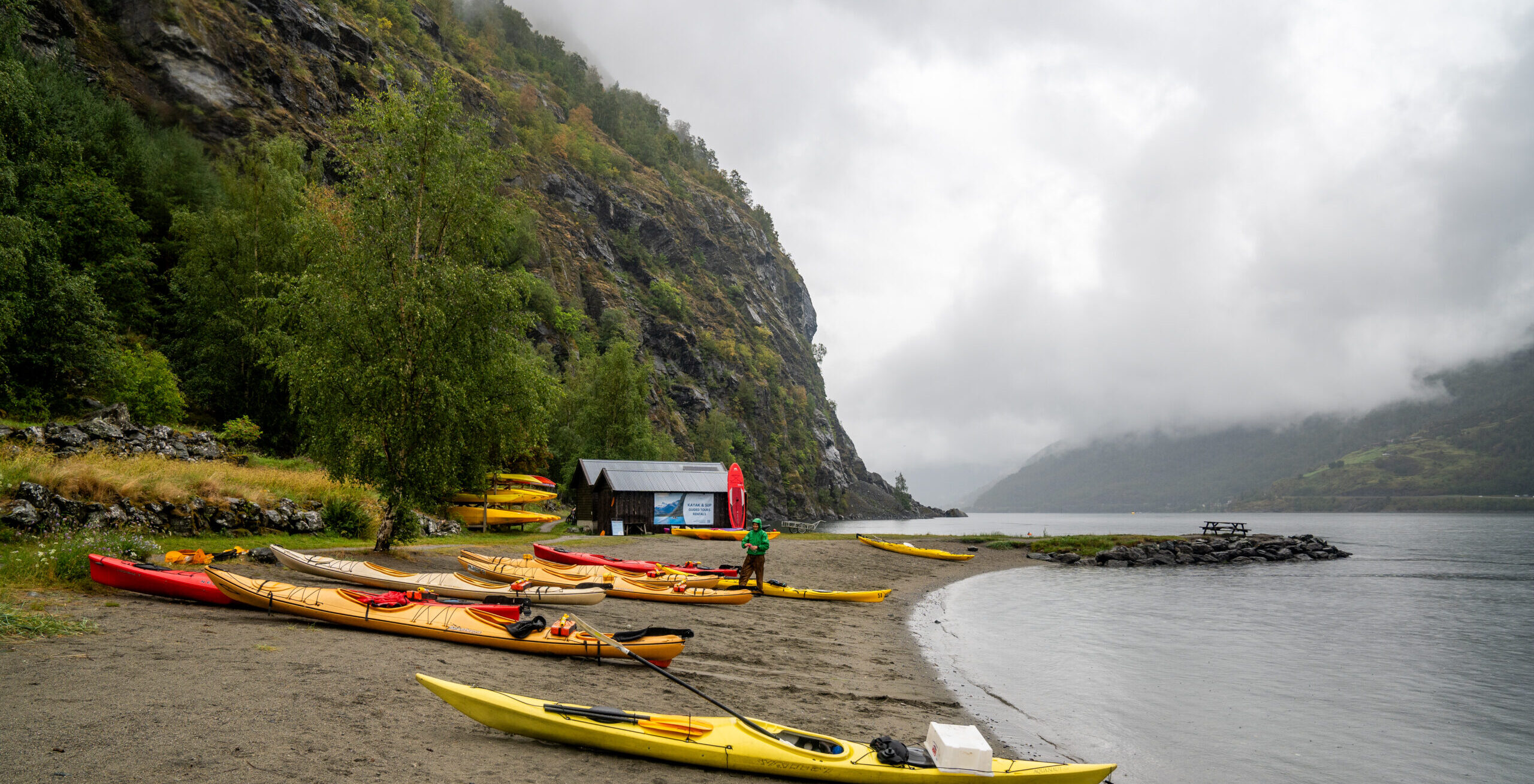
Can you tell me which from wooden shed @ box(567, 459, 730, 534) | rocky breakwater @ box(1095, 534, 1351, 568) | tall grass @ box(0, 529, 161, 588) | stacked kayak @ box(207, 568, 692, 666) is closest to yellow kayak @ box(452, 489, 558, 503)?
wooden shed @ box(567, 459, 730, 534)

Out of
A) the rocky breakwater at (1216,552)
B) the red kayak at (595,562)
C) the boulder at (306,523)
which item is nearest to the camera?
the boulder at (306,523)

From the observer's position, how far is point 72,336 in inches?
926

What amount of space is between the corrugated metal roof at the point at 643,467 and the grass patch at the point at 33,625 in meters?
31.0

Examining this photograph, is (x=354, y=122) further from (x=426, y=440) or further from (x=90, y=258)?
(x=90, y=258)

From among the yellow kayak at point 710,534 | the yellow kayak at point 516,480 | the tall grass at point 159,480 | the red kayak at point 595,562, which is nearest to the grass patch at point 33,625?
the tall grass at point 159,480

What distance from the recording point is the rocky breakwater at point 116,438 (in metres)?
17.8

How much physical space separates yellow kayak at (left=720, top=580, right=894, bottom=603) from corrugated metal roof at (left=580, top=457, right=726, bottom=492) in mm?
19940

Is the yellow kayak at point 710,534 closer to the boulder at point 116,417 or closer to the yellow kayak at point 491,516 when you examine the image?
the yellow kayak at point 491,516

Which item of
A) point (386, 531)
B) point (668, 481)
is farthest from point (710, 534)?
point (386, 531)

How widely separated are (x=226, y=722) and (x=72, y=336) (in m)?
26.8

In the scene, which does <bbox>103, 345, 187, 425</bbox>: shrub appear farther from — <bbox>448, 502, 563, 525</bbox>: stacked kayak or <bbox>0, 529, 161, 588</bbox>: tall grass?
<bbox>0, 529, 161, 588</bbox>: tall grass

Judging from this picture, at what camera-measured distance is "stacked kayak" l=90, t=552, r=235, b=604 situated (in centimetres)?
1065

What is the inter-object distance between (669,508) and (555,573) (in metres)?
23.7

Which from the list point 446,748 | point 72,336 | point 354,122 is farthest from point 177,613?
point 72,336
